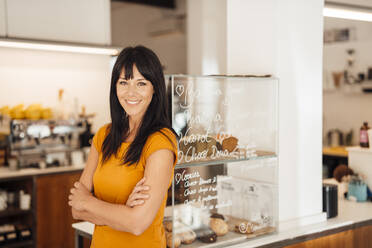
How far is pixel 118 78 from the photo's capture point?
6.03 feet

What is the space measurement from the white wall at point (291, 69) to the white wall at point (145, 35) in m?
6.30

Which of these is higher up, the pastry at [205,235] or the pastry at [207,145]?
the pastry at [207,145]

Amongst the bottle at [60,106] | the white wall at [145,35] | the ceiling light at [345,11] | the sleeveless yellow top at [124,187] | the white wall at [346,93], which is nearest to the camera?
the sleeveless yellow top at [124,187]

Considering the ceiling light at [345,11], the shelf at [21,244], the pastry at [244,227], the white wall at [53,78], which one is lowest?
the shelf at [21,244]

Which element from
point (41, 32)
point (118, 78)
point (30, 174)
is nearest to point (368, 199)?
point (118, 78)

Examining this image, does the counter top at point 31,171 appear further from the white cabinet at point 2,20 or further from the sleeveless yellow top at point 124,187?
the sleeveless yellow top at point 124,187

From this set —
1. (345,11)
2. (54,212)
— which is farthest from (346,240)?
(54,212)

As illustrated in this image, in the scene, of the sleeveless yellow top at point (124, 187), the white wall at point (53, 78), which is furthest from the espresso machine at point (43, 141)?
the sleeveless yellow top at point (124, 187)

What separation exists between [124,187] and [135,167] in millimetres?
96

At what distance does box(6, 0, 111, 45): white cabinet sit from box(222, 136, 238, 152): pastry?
9.41ft

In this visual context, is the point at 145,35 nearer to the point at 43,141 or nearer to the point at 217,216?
the point at 43,141

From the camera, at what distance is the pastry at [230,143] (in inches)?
88.7

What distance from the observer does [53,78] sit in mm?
5109

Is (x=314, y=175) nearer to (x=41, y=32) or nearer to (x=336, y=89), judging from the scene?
(x=41, y=32)
